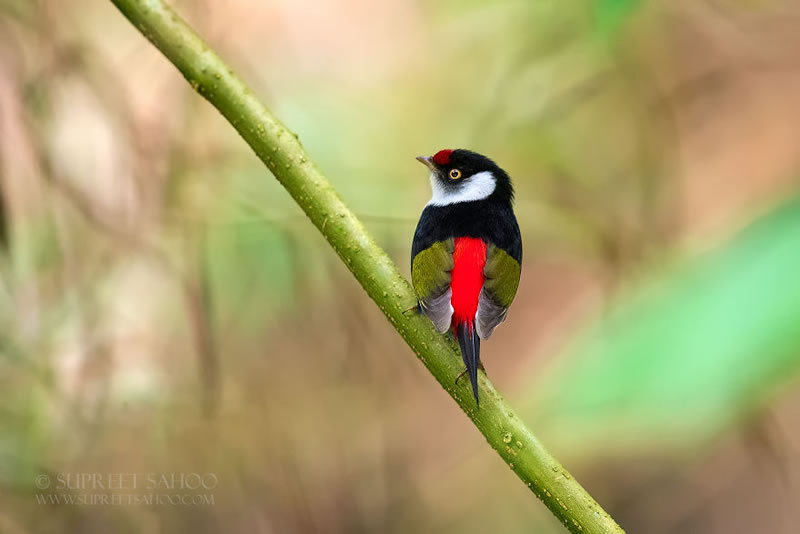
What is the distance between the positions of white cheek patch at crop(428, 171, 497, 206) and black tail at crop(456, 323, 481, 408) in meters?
0.60

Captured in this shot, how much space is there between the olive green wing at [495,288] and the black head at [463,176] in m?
0.35

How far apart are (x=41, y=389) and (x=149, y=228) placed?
0.74 m

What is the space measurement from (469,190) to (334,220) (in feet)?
2.68

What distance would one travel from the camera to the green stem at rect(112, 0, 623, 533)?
1.28m

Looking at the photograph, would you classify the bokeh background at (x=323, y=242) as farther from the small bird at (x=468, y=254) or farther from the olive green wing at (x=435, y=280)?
the olive green wing at (x=435, y=280)

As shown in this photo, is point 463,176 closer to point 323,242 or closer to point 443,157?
point 443,157

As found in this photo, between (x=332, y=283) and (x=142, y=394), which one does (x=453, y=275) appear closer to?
(x=332, y=283)

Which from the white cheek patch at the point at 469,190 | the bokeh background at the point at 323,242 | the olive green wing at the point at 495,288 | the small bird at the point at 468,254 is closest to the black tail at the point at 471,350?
the small bird at the point at 468,254

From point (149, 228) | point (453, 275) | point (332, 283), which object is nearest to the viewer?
point (453, 275)

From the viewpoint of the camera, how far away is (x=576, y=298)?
4172 mm

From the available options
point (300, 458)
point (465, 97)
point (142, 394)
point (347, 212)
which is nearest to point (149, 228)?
point (142, 394)

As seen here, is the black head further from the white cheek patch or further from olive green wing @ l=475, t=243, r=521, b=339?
olive green wing @ l=475, t=243, r=521, b=339

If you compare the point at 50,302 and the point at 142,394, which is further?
the point at 142,394

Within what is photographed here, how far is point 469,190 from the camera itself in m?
2.13
